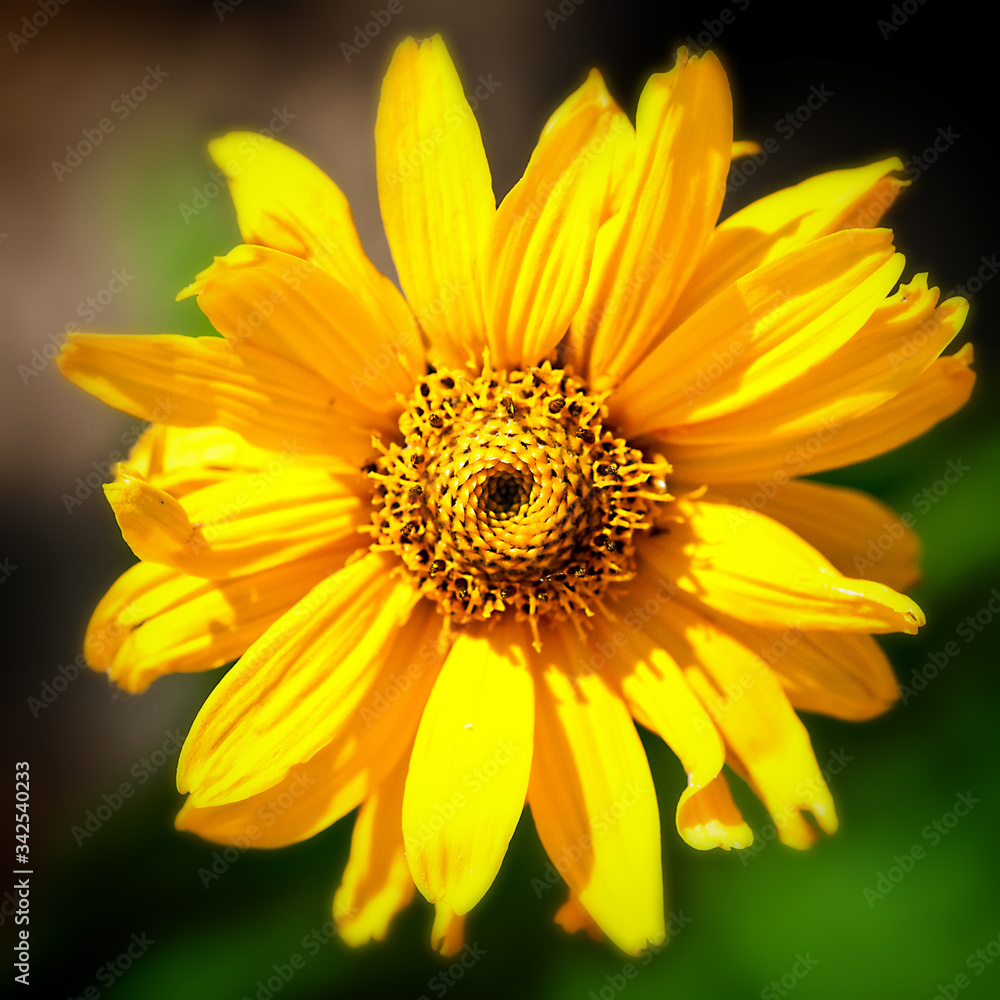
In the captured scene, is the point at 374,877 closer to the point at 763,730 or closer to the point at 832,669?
the point at 763,730

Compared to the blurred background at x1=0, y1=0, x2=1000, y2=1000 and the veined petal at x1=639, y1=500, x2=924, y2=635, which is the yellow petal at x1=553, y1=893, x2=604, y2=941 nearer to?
the blurred background at x1=0, y1=0, x2=1000, y2=1000

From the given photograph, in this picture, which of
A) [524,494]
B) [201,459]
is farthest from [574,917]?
[201,459]

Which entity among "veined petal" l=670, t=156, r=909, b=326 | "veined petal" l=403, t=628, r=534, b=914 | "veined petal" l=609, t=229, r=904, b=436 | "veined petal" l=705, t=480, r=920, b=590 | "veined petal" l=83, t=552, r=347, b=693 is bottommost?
"veined petal" l=705, t=480, r=920, b=590

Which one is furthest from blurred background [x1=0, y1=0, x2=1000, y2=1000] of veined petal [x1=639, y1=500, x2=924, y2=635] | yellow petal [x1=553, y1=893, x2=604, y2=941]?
veined petal [x1=639, y1=500, x2=924, y2=635]

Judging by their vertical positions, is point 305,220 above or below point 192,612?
above

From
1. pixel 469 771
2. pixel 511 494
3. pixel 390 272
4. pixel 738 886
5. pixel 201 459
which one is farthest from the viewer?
pixel 390 272

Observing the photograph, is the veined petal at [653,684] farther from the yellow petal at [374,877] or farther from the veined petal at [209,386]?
the veined petal at [209,386]

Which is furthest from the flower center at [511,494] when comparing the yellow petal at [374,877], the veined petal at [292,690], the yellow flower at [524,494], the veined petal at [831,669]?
the yellow petal at [374,877]
